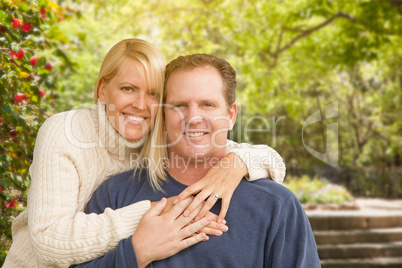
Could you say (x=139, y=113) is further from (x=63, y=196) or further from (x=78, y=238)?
(x=78, y=238)

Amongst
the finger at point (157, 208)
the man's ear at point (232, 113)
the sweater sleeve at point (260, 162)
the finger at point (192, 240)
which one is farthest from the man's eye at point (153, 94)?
the finger at point (192, 240)

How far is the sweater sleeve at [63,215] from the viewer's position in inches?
75.0

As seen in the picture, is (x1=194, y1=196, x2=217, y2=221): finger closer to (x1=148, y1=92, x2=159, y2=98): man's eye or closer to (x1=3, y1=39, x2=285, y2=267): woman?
(x1=3, y1=39, x2=285, y2=267): woman

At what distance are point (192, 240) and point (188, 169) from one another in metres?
0.47

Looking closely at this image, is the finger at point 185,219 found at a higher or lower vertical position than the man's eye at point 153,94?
lower

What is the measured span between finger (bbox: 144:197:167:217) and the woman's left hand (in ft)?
0.20

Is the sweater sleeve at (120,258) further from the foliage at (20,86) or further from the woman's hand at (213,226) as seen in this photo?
the foliage at (20,86)

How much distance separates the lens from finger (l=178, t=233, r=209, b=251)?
1.91m

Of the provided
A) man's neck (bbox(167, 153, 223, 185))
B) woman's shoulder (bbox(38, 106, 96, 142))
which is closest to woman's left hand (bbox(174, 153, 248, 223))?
man's neck (bbox(167, 153, 223, 185))

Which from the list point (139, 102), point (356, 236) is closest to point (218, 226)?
point (139, 102)

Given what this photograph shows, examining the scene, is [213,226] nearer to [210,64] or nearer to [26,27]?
[210,64]

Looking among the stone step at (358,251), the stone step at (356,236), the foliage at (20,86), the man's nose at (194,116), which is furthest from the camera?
the stone step at (356,236)

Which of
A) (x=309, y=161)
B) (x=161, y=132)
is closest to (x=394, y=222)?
(x=161, y=132)

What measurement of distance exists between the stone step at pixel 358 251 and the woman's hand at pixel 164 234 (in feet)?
20.9
